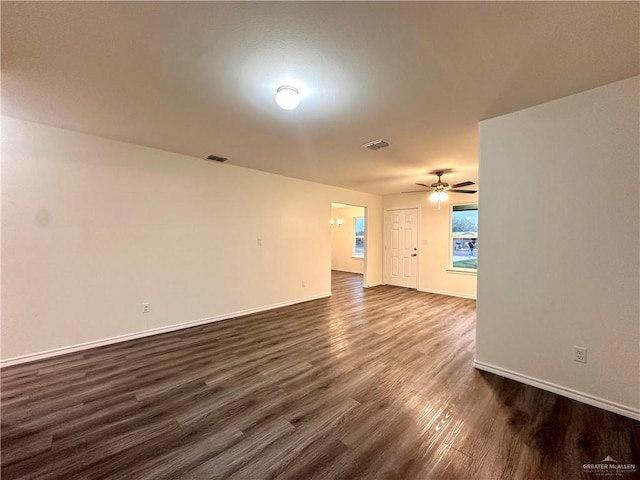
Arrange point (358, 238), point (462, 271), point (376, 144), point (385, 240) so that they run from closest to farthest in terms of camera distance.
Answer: point (376, 144) < point (462, 271) < point (385, 240) < point (358, 238)

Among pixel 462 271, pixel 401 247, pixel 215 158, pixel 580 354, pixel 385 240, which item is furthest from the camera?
pixel 385 240

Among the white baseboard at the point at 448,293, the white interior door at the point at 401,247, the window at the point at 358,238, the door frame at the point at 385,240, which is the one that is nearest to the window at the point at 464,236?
the white baseboard at the point at 448,293

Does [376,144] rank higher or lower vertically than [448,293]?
higher

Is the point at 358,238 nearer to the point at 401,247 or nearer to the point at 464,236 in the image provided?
the point at 401,247

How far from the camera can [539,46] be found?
1.62 m

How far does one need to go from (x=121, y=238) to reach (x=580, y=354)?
5.02m

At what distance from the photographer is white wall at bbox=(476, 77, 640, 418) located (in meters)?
1.96

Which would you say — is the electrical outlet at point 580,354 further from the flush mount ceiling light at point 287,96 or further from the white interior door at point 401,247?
the white interior door at point 401,247

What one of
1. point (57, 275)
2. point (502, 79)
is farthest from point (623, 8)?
point (57, 275)

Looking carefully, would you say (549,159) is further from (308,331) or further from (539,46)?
(308,331)

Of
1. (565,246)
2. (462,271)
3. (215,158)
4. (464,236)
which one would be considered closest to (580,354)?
(565,246)

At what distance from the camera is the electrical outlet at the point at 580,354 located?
83.6 inches

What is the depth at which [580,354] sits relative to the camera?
84.4 inches

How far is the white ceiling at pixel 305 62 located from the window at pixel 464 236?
350 centimetres
